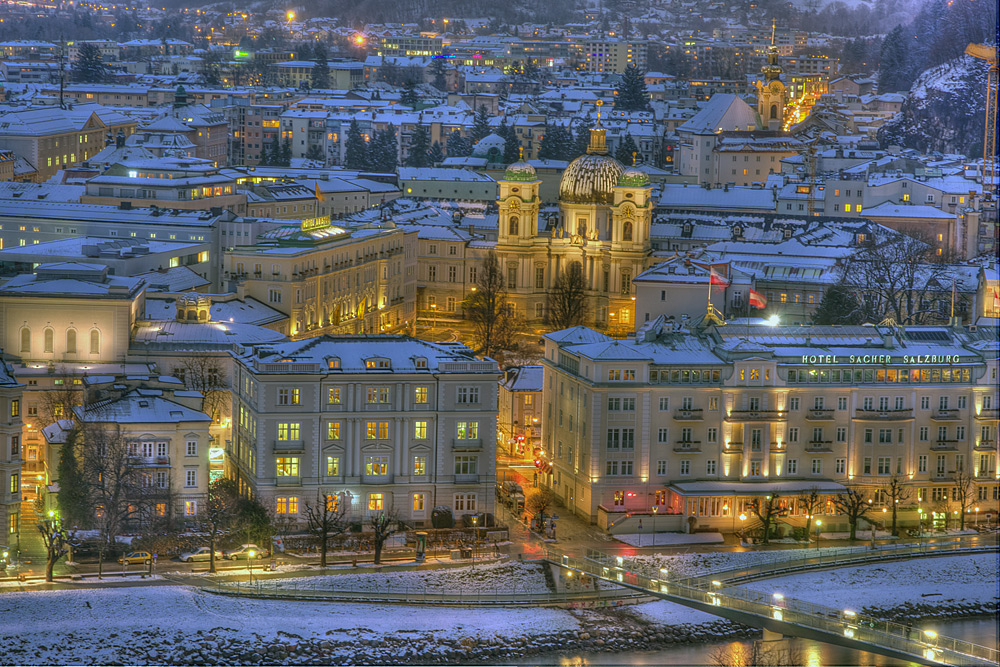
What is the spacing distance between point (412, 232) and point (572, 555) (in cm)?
3127

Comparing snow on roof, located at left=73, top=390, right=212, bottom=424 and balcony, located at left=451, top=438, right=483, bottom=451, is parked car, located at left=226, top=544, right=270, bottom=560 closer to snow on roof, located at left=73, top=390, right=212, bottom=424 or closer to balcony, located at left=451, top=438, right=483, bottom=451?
snow on roof, located at left=73, top=390, right=212, bottom=424

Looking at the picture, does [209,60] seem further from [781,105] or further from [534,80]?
[781,105]

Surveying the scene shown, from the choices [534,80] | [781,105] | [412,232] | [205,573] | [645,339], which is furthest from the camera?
[534,80]

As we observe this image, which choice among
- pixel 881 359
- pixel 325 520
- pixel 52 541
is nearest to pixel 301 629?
pixel 325 520

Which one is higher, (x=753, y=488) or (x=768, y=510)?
(x=753, y=488)

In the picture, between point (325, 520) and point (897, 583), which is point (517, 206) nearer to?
point (897, 583)

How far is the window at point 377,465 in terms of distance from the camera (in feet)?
146

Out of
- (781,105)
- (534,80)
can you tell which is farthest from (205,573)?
(534,80)

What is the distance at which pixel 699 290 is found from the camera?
6331 cm

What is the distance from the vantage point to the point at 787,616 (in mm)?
40250

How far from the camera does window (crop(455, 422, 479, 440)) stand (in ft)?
147

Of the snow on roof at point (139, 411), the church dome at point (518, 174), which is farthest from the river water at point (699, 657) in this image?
the church dome at point (518, 174)

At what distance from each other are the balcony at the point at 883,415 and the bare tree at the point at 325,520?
12446 mm

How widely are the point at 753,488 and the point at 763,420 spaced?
1.65 metres
